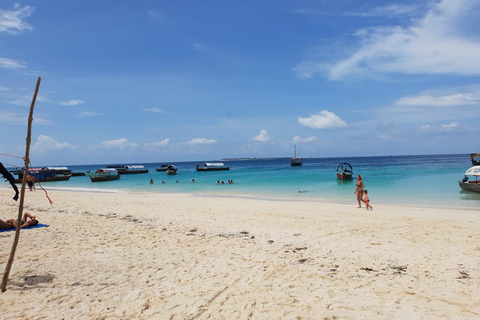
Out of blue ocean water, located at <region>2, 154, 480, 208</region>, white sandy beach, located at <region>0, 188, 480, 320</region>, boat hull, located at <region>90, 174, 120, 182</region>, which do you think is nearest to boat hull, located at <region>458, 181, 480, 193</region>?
blue ocean water, located at <region>2, 154, 480, 208</region>

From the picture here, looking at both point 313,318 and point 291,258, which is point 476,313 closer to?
point 313,318

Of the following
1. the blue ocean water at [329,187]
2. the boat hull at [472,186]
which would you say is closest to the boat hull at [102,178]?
the blue ocean water at [329,187]

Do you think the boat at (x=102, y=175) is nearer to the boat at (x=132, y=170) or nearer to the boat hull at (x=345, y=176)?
the boat at (x=132, y=170)

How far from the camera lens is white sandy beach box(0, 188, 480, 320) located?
15.0 ft

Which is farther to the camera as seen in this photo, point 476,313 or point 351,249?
point 351,249

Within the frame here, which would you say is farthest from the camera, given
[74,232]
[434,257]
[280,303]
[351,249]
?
[74,232]

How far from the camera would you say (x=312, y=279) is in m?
5.70

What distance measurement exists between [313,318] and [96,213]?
12.4m

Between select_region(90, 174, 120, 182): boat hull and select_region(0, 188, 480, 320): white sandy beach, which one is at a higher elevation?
select_region(90, 174, 120, 182): boat hull

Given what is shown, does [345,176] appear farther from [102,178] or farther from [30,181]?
[102,178]

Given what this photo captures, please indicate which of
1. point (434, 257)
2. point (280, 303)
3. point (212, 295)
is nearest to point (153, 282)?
point (212, 295)

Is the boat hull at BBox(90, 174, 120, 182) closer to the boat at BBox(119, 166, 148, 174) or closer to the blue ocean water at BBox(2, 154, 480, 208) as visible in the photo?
the blue ocean water at BBox(2, 154, 480, 208)

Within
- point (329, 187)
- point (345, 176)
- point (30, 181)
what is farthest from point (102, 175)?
point (345, 176)

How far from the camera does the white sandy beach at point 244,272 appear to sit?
4582 millimetres
